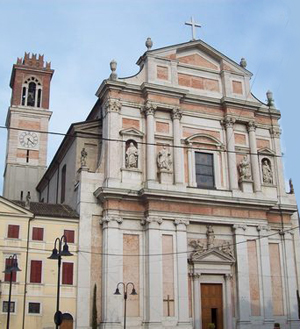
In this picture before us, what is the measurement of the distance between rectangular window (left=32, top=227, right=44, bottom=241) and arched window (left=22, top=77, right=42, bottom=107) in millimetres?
29197

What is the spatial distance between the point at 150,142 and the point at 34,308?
38.1ft

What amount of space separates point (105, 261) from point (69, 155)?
32.0 feet

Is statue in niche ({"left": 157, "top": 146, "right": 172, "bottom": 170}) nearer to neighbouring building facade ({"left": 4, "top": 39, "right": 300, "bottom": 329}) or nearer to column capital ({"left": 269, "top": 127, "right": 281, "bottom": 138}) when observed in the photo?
neighbouring building facade ({"left": 4, "top": 39, "right": 300, "bottom": 329})

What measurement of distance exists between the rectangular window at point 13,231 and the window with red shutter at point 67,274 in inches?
121

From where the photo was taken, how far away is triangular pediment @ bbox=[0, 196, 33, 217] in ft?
87.9

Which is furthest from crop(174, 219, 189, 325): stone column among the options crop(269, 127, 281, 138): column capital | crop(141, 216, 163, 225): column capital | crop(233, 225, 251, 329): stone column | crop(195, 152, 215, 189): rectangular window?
crop(269, 127, 281, 138): column capital

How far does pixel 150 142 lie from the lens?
99.6 ft

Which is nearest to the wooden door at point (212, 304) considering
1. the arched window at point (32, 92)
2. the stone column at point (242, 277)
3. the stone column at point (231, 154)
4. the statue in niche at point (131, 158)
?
the stone column at point (242, 277)

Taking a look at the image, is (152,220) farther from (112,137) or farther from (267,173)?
(267,173)

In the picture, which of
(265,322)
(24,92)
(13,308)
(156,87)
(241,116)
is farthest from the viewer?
(24,92)

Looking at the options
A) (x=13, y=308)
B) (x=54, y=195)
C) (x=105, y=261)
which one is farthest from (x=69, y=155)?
(x=13, y=308)

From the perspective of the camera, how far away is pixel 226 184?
105 feet

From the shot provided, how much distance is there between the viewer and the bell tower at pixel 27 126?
49.5 metres

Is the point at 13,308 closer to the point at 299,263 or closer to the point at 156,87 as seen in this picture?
the point at 156,87
